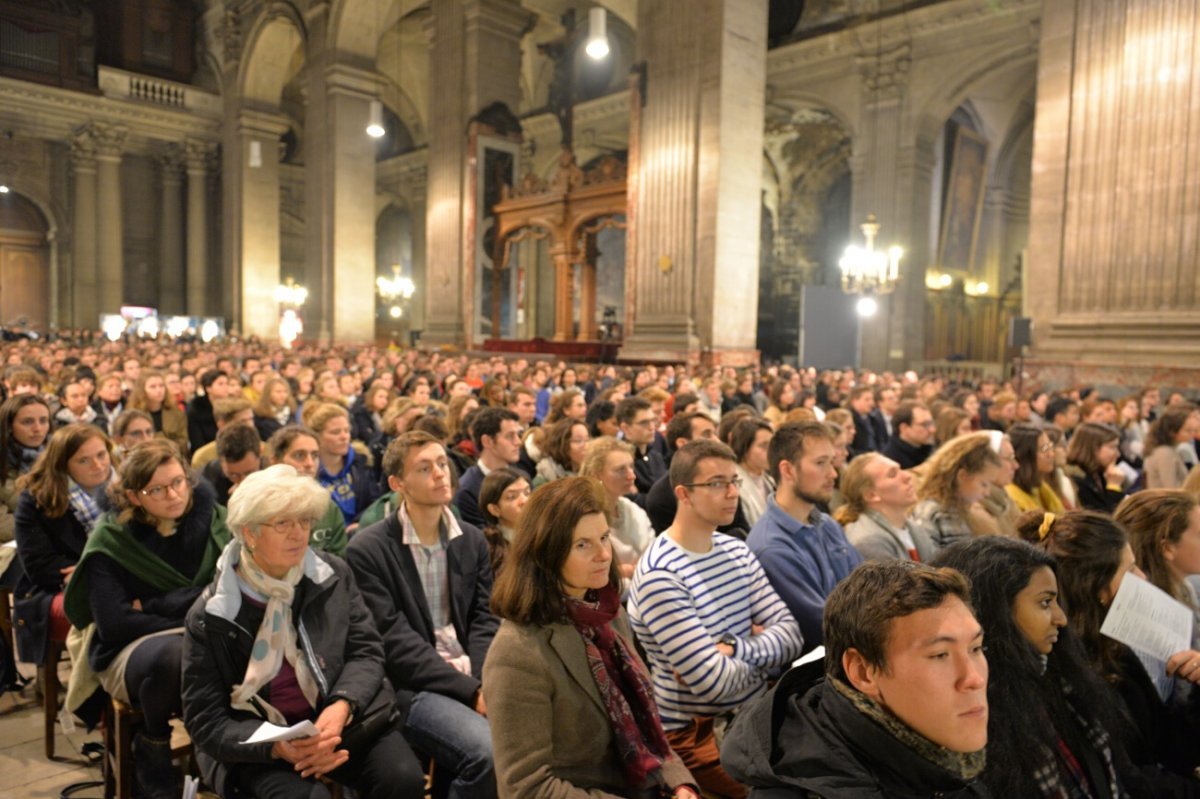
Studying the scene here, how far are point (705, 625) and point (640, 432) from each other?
271 centimetres

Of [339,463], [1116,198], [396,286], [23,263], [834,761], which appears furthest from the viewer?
[396,286]

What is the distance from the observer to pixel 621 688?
7.08 feet

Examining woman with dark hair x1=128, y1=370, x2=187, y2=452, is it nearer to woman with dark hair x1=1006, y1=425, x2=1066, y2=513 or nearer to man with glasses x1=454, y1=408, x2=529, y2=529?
man with glasses x1=454, y1=408, x2=529, y2=529

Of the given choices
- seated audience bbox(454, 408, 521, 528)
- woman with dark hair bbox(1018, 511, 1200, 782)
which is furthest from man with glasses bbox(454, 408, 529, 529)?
woman with dark hair bbox(1018, 511, 1200, 782)

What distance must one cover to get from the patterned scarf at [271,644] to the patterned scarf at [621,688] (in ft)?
3.19

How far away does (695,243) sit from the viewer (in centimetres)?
1332

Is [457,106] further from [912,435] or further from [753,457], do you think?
[753,457]

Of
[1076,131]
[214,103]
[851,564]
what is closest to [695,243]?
[1076,131]

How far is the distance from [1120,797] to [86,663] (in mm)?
3281

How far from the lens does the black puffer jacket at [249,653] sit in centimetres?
232

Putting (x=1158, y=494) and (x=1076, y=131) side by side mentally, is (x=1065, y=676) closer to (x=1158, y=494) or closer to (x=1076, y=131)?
(x=1158, y=494)

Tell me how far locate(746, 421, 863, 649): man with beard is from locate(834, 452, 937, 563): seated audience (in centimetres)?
13

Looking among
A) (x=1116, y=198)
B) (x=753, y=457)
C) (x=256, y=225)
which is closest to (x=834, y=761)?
(x=753, y=457)

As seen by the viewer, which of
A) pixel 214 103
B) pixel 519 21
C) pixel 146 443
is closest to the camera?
pixel 146 443
